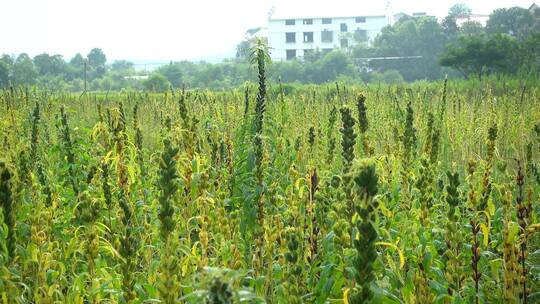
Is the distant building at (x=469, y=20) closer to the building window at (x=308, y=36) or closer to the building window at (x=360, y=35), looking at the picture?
the building window at (x=360, y=35)

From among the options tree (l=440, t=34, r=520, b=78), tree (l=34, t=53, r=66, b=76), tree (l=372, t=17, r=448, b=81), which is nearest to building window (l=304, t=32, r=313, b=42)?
tree (l=372, t=17, r=448, b=81)

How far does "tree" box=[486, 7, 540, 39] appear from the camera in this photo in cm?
4569

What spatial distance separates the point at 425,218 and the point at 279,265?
607mm

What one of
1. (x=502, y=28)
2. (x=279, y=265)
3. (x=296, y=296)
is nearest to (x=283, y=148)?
(x=279, y=265)

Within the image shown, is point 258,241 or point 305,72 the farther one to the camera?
point 305,72

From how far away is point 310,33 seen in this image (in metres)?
83.7

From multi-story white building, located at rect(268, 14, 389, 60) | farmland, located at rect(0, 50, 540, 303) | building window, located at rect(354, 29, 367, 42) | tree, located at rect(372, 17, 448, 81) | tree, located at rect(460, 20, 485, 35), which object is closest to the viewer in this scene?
farmland, located at rect(0, 50, 540, 303)

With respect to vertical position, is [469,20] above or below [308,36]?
below

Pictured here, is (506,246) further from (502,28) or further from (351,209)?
(502,28)

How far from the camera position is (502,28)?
1891 inches

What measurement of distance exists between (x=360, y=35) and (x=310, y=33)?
24.1 ft

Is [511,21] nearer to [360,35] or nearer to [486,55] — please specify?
[486,55]

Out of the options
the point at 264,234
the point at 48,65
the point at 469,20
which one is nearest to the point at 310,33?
the point at 469,20

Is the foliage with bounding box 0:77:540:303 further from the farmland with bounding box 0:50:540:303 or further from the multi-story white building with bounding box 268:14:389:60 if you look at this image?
the multi-story white building with bounding box 268:14:389:60
